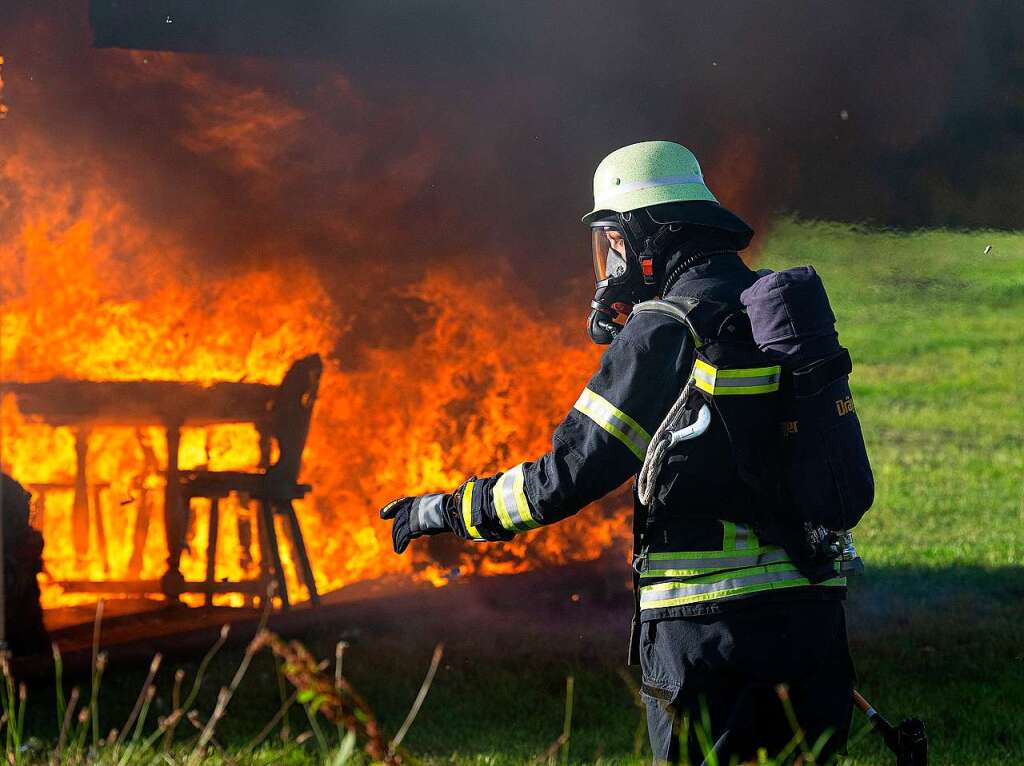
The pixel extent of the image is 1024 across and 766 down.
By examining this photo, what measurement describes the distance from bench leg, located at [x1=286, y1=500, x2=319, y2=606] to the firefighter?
4.00 meters

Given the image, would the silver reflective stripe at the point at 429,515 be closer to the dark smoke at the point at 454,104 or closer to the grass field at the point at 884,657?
the grass field at the point at 884,657

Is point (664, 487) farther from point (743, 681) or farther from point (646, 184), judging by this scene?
point (646, 184)

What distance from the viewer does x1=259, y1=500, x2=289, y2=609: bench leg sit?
7.10 m

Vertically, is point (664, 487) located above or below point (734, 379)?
below

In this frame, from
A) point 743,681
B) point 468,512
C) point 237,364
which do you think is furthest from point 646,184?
point 237,364

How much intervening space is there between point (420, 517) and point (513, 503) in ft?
0.88

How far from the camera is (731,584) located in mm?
3205

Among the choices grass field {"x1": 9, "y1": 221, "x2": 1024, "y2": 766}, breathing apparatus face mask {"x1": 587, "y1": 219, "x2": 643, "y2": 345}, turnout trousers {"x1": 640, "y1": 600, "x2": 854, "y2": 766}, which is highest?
breathing apparatus face mask {"x1": 587, "y1": 219, "x2": 643, "y2": 345}

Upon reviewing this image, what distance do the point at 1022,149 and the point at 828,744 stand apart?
7.30 m

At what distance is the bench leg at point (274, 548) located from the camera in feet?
23.3

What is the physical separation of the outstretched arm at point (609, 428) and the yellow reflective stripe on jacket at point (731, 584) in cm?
32

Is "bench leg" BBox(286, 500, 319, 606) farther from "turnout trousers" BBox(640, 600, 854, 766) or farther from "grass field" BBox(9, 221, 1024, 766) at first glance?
"turnout trousers" BBox(640, 600, 854, 766)

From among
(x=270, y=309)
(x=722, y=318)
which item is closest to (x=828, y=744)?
(x=722, y=318)

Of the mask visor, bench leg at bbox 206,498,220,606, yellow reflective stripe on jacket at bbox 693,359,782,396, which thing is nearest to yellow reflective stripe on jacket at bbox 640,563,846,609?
yellow reflective stripe on jacket at bbox 693,359,782,396
